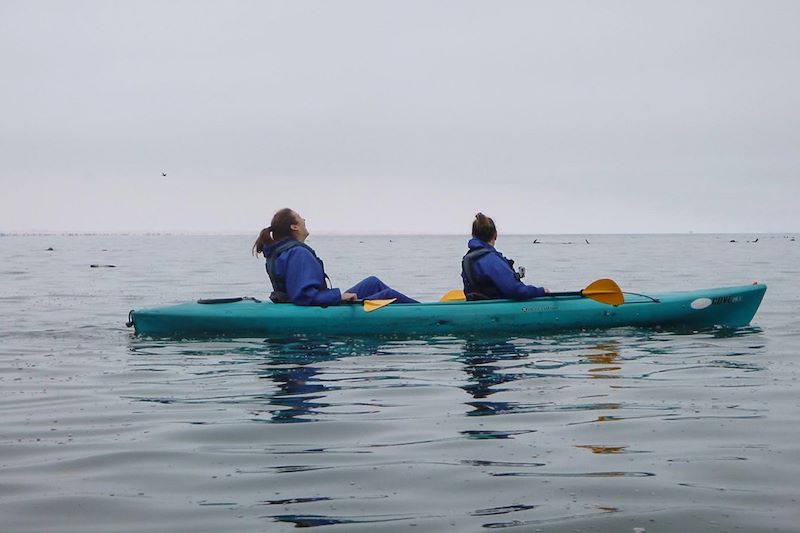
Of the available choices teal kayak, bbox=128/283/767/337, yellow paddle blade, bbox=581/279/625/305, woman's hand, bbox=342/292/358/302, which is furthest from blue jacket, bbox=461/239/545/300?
woman's hand, bbox=342/292/358/302

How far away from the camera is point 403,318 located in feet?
35.9

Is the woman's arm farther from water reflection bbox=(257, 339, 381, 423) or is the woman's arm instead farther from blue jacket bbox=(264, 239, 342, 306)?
blue jacket bbox=(264, 239, 342, 306)

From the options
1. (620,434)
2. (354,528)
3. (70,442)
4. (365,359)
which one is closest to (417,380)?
(365,359)

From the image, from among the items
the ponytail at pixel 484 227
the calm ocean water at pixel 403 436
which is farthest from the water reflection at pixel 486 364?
the ponytail at pixel 484 227

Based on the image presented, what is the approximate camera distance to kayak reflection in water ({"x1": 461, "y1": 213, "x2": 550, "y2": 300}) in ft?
35.0

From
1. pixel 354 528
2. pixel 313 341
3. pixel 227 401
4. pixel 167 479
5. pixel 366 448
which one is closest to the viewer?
pixel 354 528

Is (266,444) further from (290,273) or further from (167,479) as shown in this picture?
(290,273)

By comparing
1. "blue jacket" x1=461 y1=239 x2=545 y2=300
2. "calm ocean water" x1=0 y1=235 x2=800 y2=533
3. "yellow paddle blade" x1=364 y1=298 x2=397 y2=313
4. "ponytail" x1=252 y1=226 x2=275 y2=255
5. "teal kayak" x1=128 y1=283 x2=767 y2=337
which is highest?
"ponytail" x1=252 y1=226 x2=275 y2=255

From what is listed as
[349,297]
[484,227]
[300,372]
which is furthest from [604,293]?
[300,372]

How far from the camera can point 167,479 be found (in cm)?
442

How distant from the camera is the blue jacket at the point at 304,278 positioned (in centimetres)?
1041

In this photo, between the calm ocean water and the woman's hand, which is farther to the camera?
the woman's hand

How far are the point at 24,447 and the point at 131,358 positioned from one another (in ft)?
14.0

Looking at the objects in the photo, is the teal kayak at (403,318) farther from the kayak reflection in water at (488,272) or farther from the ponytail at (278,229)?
the ponytail at (278,229)
